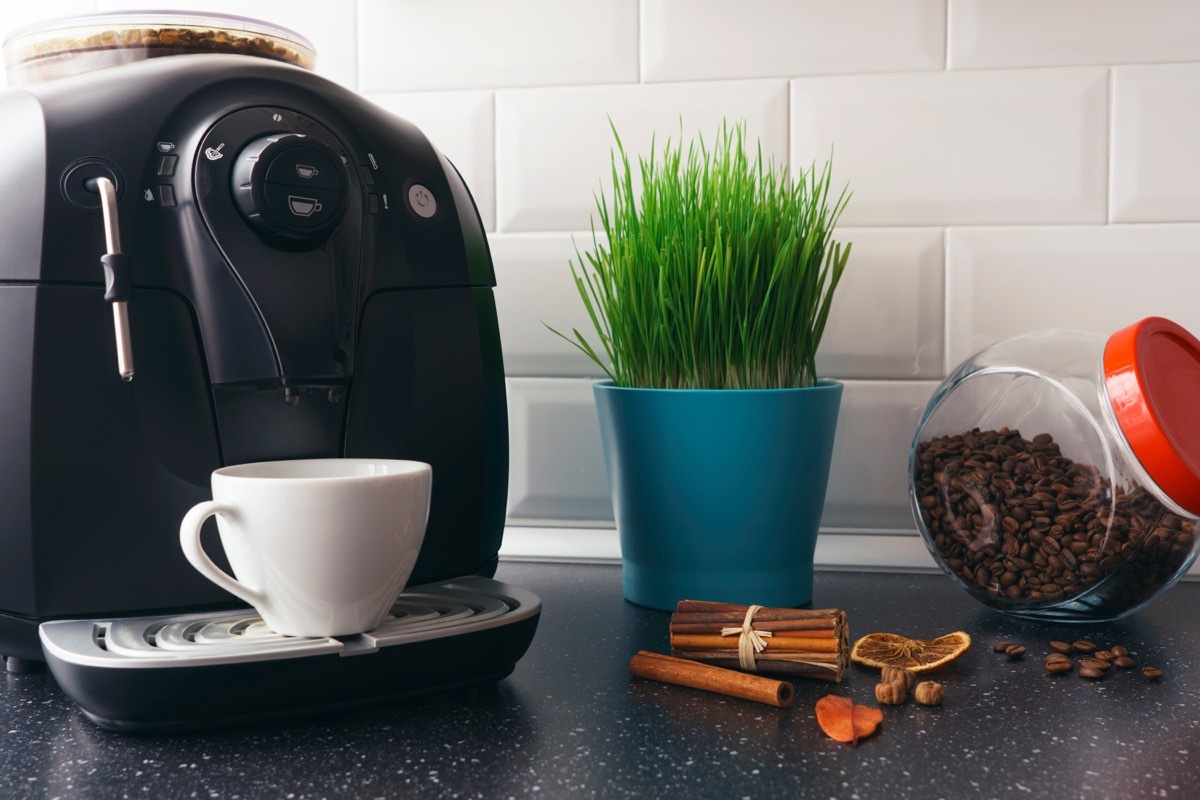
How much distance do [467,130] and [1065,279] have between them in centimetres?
51

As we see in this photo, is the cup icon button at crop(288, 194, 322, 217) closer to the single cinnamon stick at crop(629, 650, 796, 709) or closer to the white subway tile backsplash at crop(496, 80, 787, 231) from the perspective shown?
the single cinnamon stick at crop(629, 650, 796, 709)

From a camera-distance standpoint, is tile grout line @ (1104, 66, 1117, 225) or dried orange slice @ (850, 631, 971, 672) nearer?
dried orange slice @ (850, 631, 971, 672)

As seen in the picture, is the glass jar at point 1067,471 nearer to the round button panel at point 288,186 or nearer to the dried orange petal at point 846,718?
the dried orange petal at point 846,718

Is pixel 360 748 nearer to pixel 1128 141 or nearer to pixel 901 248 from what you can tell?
pixel 901 248

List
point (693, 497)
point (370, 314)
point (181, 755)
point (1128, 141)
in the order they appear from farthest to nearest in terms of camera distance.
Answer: point (1128, 141) < point (693, 497) < point (370, 314) < point (181, 755)

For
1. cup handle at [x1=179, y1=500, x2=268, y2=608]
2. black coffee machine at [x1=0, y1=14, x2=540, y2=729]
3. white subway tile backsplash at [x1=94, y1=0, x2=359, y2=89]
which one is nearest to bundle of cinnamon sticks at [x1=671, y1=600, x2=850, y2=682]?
black coffee machine at [x1=0, y1=14, x2=540, y2=729]

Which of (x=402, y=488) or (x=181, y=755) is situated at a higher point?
(x=402, y=488)

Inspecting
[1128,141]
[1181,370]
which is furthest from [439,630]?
[1128,141]

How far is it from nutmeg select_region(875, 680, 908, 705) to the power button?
350mm

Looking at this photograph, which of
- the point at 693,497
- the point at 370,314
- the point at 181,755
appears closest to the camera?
the point at 181,755

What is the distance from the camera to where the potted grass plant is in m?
0.67

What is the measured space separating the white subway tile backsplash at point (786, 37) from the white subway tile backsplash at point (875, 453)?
0.26m

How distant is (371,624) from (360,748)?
5 cm

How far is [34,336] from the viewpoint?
49 cm
